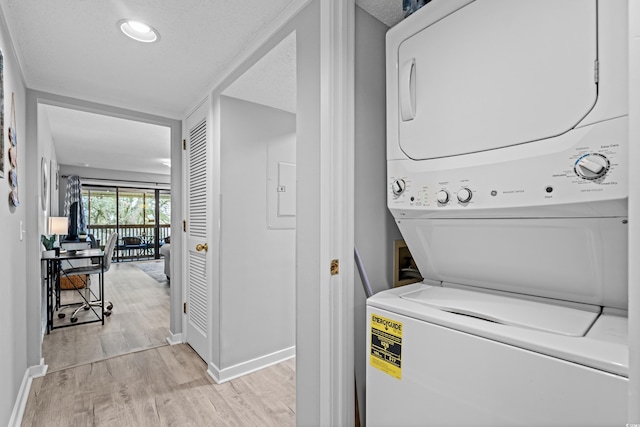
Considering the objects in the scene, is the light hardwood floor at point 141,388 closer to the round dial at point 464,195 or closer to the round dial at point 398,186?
the round dial at point 398,186

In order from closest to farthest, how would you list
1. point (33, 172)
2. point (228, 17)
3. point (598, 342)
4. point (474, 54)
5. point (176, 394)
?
point (598, 342) < point (474, 54) < point (228, 17) < point (176, 394) < point (33, 172)

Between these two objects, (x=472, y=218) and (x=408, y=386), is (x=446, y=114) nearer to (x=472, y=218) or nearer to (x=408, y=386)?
(x=472, y=218)

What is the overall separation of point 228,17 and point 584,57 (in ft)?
4.92

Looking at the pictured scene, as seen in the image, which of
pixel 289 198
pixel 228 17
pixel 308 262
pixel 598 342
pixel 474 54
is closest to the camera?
pixel 598 342

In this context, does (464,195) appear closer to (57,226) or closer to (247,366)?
(247,366)

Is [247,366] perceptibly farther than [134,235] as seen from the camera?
No

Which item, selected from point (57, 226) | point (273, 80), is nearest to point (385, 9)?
point (273, 80)

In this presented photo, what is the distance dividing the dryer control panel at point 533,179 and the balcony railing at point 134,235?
8635mm

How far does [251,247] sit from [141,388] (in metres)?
1.19

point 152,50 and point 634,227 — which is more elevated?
point 152,50

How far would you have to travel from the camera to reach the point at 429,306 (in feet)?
Answer: 3.35

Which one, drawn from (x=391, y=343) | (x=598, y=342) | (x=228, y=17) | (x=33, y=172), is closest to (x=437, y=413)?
(x=391, y=343)

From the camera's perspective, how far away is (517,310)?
0.94 meters

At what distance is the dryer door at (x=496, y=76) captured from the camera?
775 mm
